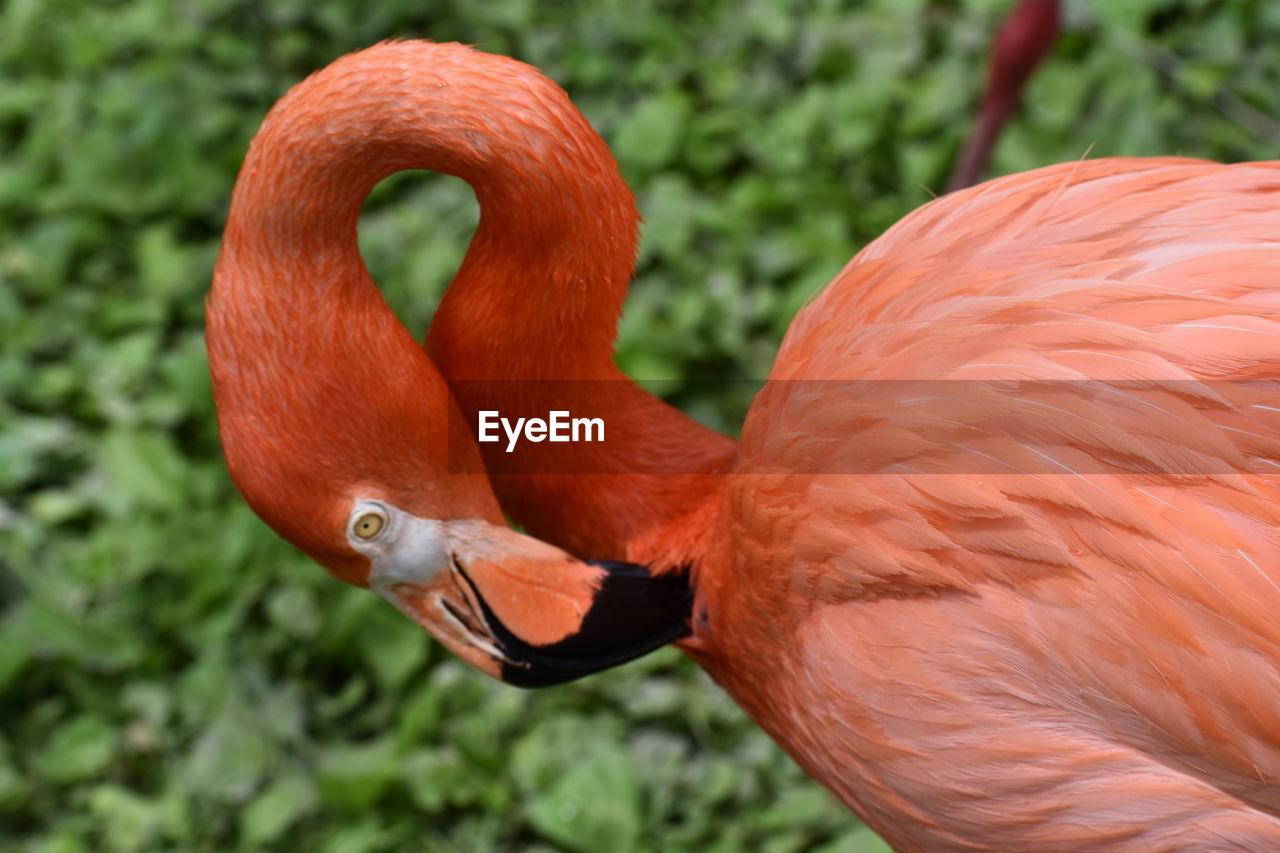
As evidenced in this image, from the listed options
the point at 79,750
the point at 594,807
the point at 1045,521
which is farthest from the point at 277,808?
the point at 1045,521

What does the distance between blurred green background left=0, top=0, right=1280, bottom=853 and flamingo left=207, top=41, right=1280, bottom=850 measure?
3.07ft

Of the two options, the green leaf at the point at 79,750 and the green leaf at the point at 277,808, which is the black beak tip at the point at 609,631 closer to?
the green leaf at the point at 277,808

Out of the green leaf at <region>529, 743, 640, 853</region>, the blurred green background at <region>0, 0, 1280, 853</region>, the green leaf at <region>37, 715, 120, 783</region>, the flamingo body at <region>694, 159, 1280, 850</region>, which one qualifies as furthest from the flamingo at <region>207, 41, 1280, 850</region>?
the green leaf at <region>37, 715, 120, 783</region>

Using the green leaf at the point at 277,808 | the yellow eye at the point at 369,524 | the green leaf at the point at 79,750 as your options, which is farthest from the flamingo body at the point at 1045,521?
the green leaf at the point at 79,750

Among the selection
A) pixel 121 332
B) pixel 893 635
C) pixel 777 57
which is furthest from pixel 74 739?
pixel 777 57

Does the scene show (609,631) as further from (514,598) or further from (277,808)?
(277,808)

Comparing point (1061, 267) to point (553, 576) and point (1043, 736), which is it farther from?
point (553, 576)

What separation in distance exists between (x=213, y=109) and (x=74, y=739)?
208 centimetres

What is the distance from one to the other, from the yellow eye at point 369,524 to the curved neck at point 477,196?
138mm

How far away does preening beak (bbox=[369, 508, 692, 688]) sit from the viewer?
1.65 metres

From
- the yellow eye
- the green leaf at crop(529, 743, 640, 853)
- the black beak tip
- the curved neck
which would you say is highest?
the curved neck

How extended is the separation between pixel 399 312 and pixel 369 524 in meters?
1.73

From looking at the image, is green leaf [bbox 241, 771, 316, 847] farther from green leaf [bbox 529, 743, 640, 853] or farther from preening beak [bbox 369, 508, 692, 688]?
preening beak [bbox 369, 508, 692, 688]

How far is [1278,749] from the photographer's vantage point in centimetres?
125
